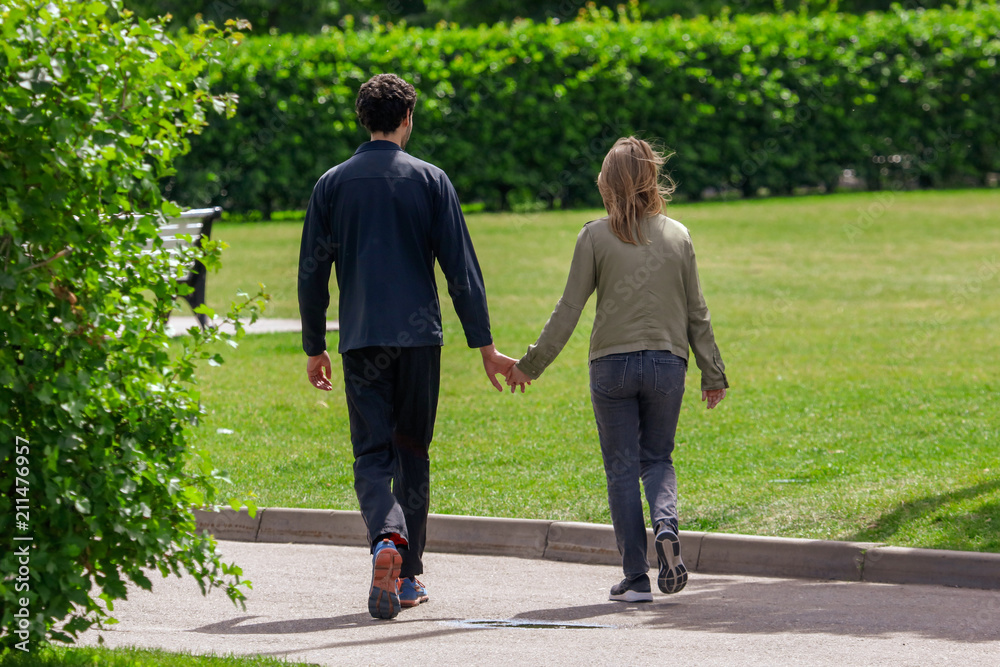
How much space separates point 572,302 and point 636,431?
23.7 inches

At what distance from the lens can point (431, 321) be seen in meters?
5.27

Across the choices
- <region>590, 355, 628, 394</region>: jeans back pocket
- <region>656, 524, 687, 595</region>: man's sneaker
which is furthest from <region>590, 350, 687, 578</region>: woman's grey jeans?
<region>656, 524, 687, 595</region>: man's sneaker

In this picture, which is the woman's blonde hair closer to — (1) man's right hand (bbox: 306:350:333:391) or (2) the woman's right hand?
(2) the woman's right hand

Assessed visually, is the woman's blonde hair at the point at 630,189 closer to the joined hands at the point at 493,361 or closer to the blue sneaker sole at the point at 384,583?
the joined hands at the point at 493,361

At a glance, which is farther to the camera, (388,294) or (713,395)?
(713,395)

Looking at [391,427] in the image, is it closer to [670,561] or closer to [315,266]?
[315,266]

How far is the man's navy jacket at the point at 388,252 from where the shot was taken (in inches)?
205

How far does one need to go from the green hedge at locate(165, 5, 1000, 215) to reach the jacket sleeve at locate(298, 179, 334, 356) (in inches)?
637

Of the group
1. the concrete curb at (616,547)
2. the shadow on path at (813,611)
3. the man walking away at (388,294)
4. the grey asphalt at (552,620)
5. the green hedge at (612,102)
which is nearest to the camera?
the grey asphalt at (552,620)

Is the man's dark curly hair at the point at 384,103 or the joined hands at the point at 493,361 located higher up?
the man's dark curly hair at the point at 384,103

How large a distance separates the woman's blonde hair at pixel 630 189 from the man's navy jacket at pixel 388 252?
2.05 feet

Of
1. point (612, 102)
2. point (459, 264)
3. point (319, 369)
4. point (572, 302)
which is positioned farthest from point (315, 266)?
point (612, 102)

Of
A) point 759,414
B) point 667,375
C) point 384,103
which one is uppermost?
point 384,103

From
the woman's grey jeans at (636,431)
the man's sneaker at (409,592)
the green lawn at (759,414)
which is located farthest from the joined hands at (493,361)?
the green lawn at (759,414)
